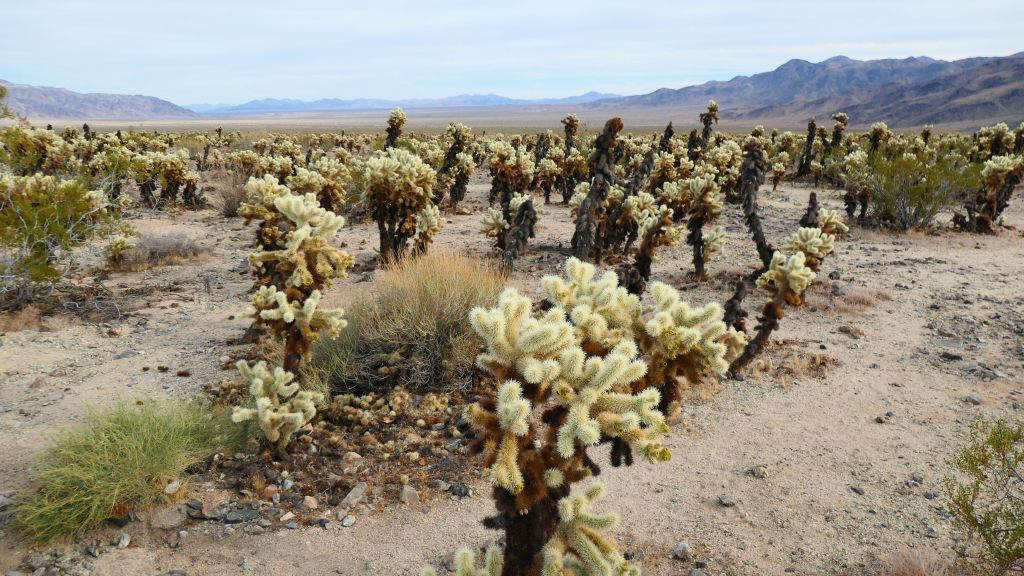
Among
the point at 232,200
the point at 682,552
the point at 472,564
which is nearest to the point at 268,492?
the point at 472,564

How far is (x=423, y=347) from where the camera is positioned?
6004mm

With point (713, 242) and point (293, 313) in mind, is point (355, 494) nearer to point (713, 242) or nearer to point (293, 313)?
point (293, 313)

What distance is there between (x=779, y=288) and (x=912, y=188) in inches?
410

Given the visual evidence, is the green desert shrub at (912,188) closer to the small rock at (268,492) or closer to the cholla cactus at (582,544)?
the cholla cactus at (582,544)

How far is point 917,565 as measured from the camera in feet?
11.7

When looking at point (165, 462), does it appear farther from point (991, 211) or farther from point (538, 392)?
point (991, 211)

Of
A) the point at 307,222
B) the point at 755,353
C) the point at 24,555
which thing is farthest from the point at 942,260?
the point at 24,555

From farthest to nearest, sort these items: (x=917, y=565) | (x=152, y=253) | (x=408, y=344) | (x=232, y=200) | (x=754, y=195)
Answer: (x=232, y=200) → (x=152, y=253) → (x=754, y=195) → (x=408, y=344) → (x=917, y=565)

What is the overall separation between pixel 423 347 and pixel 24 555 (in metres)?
3.32

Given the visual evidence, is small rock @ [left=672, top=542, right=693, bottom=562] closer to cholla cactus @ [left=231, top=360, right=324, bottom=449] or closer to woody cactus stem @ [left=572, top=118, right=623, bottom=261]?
cholla cactus @ [left=231, top=360, right=324, bottom=449]

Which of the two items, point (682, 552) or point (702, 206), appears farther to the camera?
point (702, 206)

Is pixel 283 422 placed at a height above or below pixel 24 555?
above

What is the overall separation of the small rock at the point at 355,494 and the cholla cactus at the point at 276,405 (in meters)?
0.63

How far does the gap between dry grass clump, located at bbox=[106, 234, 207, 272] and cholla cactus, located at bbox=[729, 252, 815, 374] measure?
9.55 m
